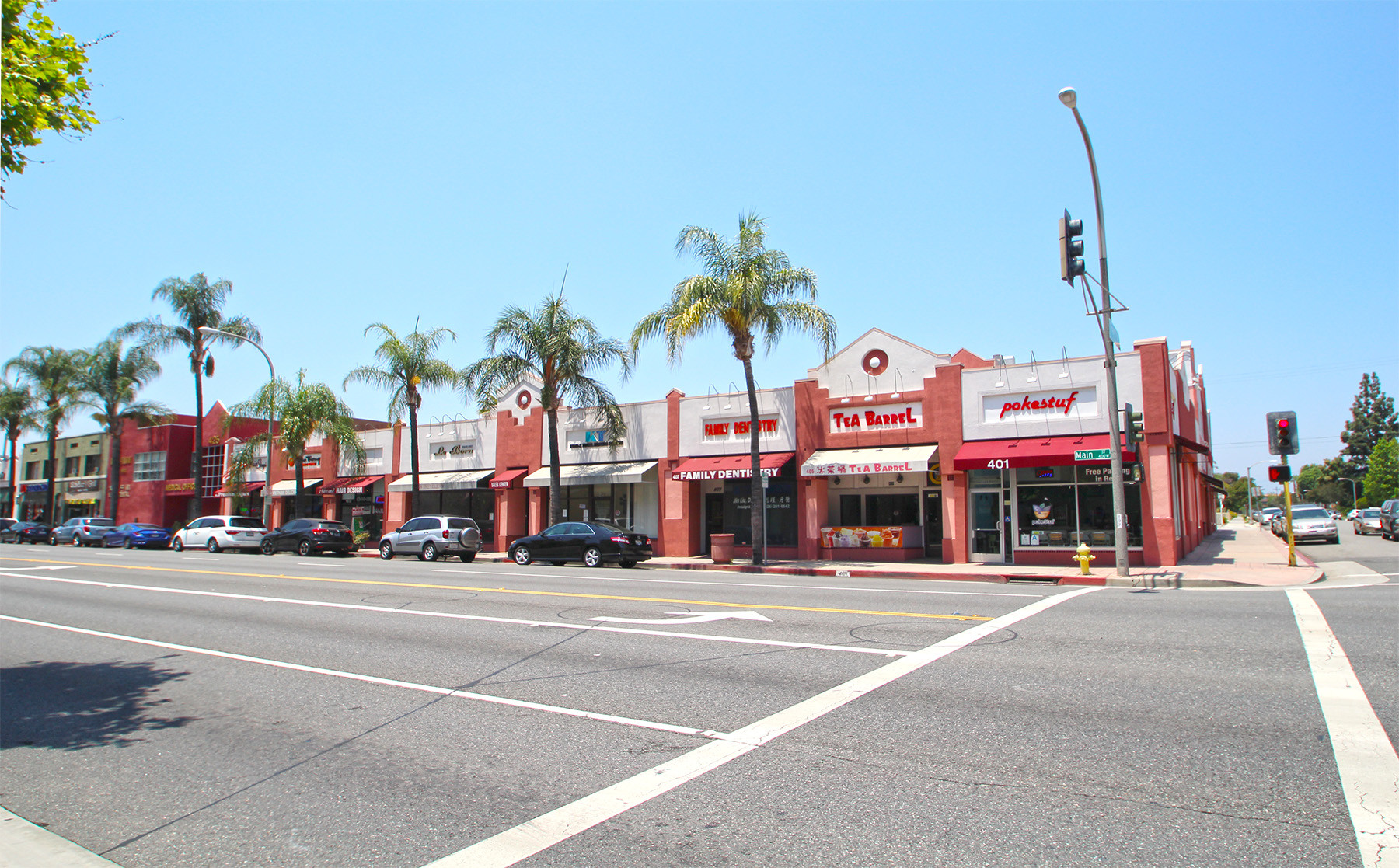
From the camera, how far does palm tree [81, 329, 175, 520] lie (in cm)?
4700

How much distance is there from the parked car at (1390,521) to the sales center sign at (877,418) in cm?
2283

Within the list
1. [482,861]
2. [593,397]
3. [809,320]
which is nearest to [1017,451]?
[809,320]

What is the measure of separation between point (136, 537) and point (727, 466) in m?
29.4

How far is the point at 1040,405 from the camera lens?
2225 cm

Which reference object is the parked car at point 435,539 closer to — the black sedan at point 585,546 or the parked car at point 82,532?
the black sedan at point 585,546

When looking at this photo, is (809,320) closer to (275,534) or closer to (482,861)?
(482,861)

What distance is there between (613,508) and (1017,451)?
1467 cm

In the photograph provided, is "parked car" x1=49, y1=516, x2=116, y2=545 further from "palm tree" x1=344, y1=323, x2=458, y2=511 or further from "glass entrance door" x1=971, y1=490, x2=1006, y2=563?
"glass entrance door" x1=971, y1=490, x2=1006, y2=563

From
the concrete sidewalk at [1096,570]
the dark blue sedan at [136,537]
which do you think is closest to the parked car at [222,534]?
the dark blue sedan at [136,537]

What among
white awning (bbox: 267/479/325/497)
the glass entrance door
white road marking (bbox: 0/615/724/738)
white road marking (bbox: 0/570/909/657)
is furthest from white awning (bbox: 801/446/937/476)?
white awning (bbox: 267/479/325/497)

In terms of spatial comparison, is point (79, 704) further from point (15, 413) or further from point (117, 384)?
point (15, 413)

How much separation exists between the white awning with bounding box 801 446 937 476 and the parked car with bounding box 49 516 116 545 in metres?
35.4

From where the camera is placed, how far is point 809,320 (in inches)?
Answer: 926

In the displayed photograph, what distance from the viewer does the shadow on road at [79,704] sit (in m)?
6.35
